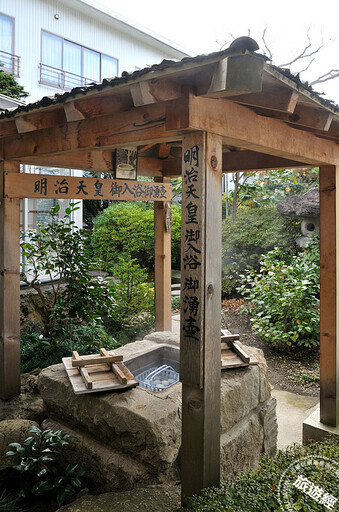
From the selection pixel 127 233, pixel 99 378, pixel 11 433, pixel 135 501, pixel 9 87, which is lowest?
pixel 135 501

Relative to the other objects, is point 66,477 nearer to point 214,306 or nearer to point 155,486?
point 155,486

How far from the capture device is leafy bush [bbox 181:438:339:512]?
92.0 inches

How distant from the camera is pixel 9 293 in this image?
443 centimetres

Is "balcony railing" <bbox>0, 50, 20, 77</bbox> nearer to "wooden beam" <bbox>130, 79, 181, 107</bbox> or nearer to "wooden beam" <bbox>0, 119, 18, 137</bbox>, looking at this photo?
"wooden beam" <bbox>0, 119, 18, 137</bbox>

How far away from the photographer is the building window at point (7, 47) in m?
10.4

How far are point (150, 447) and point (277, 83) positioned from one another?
2.63 m

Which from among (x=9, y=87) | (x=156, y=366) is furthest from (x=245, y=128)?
(x=9, y=87)

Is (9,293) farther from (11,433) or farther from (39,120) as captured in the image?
(39,120)

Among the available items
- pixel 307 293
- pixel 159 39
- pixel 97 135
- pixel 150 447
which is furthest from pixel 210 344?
pixel 159 39

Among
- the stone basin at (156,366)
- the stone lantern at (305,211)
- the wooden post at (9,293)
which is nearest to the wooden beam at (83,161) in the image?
the wooden post at (9,293)

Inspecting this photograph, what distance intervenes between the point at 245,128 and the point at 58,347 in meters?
3.94

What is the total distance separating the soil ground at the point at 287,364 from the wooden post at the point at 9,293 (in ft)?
12.3

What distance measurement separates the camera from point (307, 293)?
6809mm

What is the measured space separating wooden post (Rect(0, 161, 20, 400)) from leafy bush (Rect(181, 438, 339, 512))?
273cm
